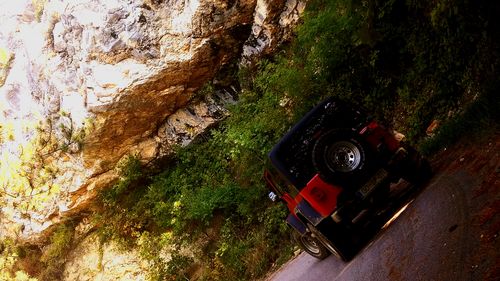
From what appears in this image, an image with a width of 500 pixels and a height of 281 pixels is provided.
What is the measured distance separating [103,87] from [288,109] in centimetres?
642

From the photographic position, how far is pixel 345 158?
5.87 metres

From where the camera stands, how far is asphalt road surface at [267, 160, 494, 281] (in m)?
3.91

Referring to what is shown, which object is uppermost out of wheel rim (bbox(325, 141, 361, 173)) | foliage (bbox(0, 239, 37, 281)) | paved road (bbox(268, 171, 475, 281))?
foliage (bbox(0, 239, 37, 281))

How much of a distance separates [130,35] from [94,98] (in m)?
2.39

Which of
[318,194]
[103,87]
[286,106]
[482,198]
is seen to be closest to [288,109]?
[286,106]

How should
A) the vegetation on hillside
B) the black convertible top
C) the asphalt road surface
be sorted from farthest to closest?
the vegetation on hillside
the black convertible top
the asphalt road surface

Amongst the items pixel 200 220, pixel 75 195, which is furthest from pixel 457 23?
pixel 75 195

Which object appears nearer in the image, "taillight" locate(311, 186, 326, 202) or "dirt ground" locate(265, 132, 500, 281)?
"dirt ground" locate(265, 132, 500, 281)

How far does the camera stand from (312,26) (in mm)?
9430

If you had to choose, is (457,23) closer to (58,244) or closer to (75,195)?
(75,195)

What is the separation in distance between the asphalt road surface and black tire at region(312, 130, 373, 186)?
0.91 meters

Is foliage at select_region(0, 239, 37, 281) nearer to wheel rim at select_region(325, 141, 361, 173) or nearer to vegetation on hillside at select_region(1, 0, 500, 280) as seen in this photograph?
vegetation on hillside at select_region(1, 0, 500, 280)

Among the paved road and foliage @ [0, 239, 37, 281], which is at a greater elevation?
foliage @ [0, 239, 37, 281]

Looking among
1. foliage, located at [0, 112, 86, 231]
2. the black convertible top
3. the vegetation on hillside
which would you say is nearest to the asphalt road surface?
the vegetation on hillside
